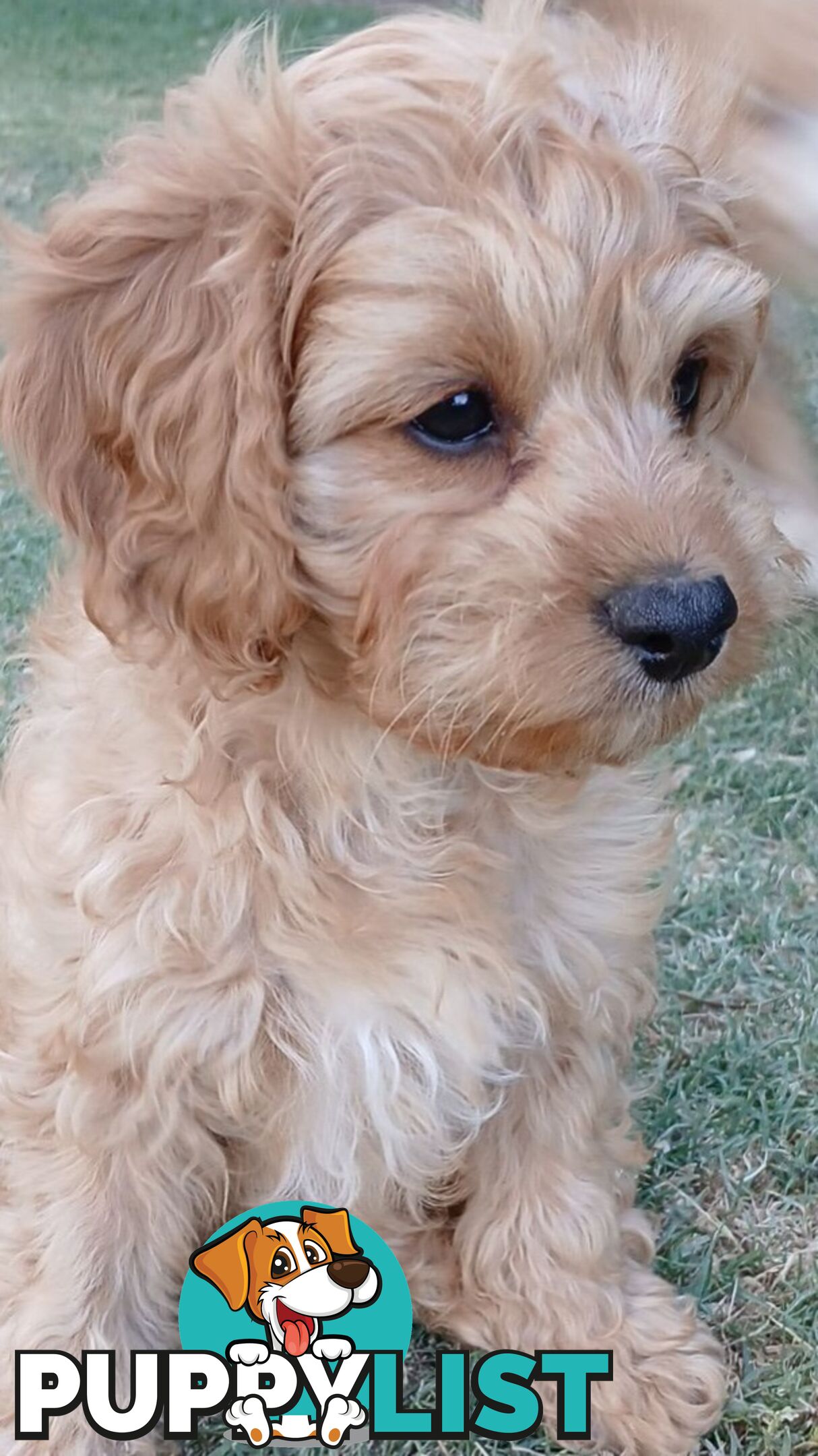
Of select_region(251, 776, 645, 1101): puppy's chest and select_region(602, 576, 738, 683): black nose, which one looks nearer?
select_region(602, 576, 738, 683): black nose

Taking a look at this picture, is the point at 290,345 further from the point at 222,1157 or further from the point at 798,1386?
the point at 798,1386

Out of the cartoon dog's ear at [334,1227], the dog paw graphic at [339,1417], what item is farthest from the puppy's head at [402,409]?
the dog paw graphic at [339,1417]

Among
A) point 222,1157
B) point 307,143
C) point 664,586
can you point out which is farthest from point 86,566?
point 222,1157

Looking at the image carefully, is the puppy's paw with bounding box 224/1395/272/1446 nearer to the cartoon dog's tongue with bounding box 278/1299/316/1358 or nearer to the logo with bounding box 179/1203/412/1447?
the logo with bounding box 179/1203/412/1447

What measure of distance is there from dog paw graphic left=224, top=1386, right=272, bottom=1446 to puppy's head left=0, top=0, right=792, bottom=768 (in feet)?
3.59

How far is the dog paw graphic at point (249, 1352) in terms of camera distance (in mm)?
2363

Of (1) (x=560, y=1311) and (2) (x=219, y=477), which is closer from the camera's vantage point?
(2) (x=219, y=477)

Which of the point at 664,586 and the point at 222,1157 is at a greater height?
the point at 664,586

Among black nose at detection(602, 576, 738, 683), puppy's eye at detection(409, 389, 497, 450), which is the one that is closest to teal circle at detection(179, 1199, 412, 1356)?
black nose at detection(602, 576, 738, 683)

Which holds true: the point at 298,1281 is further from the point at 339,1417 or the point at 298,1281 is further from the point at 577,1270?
the point at 577,1270

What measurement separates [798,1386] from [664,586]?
1.44 meters

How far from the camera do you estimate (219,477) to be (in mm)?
1922

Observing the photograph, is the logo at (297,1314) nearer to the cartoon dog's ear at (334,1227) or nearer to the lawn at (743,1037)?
the cartoon dog's ear at (334,1227)

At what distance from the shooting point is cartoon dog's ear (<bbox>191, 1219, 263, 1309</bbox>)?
2.33 metres
